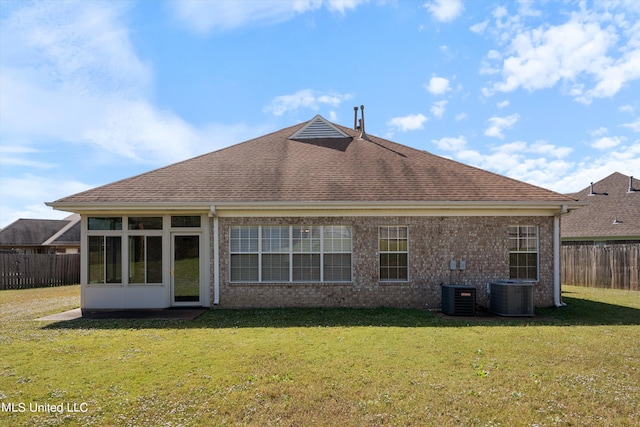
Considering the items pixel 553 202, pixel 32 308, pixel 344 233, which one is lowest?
pixel 32 308

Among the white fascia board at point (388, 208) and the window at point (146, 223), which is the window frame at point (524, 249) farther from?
the window at point (146, 223)

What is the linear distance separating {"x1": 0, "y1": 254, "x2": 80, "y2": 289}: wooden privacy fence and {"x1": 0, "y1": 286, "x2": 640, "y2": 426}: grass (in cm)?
1202

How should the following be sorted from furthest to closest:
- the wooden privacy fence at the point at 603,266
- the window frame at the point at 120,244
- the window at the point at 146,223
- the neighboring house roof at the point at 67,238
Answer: the neighboring house roof at the point at 67,238 → the wooden privacy fence at the point at 603,266 → the window at the point at 146,223 → the window frame at the point at 120,244

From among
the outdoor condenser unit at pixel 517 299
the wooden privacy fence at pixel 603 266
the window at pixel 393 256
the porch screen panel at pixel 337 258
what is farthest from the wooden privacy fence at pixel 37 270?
the wooden privacy fence at pixel 603 266

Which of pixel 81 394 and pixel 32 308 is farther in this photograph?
pixel 32 308

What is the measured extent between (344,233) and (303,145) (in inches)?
209

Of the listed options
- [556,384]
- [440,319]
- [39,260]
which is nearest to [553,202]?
[440,319]

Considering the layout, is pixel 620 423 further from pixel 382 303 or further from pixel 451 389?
pixel 382 303

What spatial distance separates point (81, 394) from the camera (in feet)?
16.5

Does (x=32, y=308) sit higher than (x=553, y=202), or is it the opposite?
(x=553, y=202)

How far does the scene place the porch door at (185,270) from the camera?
1138 centimetres

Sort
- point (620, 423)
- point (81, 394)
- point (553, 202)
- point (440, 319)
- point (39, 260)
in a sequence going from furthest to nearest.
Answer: point (39, 260), point (553, 202), point (440, 319), point (81, 394), point (620, 423)

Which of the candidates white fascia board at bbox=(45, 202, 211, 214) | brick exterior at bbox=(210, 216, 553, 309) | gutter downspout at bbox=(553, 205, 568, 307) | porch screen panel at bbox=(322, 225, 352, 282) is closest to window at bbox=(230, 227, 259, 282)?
brick exterior at bbox=(210, 216, 553, 309)

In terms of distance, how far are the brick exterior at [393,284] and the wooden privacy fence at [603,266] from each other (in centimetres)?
899
